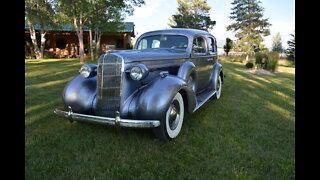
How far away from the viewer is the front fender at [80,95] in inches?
123

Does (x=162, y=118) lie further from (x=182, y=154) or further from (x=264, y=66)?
(x=264, y=66)

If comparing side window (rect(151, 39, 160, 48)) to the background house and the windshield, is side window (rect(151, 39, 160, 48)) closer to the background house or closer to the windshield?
the windshield

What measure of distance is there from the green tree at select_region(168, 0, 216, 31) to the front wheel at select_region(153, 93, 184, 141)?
99.3 ft

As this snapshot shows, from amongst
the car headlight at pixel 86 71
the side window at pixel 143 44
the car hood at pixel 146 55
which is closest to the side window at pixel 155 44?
the side window at pixel 143 44

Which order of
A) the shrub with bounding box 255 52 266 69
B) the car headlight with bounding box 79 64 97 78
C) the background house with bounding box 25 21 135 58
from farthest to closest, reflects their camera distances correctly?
the background house with bounding box 25 21 135 58 < the shrub with bounding box 255 52 266 69 < the car headlight with bounding box 79 64 97 78

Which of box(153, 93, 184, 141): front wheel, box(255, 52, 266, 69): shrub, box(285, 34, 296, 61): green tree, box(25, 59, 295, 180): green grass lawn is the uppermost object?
box(285, 34, 296, 61): green tree

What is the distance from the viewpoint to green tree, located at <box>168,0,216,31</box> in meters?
31.7

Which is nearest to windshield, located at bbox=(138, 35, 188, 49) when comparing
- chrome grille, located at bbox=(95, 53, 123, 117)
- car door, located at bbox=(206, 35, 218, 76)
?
car door, located at bbox=(206, 35, 218, 76)

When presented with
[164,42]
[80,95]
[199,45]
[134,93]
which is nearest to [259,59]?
[199,45]

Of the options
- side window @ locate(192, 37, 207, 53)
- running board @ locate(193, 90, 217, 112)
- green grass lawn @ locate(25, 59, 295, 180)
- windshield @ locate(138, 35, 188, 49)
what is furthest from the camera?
side window @ locate(192, 37, 207, 53)

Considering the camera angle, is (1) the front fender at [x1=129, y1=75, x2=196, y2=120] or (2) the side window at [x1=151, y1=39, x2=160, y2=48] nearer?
(1) the front fender at [x1=129, y1=75, x2=196, y2=120]

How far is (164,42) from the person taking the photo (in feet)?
14.4

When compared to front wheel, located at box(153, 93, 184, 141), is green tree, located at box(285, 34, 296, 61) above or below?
above

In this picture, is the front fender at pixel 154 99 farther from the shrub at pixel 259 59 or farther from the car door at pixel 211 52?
the shrub at pixel 259 59
